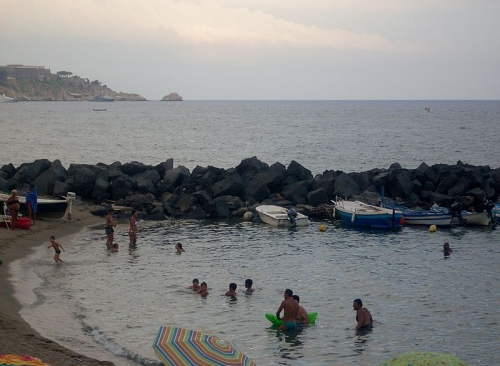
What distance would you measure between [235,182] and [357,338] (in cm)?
1950

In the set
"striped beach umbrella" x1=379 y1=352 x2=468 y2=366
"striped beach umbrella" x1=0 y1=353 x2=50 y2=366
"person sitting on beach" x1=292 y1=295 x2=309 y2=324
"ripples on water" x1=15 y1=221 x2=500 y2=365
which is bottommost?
"ripples on water" x1=15 y1=221 x2=500 y2=365

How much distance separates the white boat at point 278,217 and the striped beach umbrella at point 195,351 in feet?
60.3

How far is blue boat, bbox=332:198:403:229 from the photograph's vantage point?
103 feet

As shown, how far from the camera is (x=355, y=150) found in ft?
260

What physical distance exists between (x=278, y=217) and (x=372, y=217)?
4206 millimetres

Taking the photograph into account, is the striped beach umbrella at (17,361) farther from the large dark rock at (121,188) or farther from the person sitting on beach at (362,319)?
the large dark rock at (121,188)

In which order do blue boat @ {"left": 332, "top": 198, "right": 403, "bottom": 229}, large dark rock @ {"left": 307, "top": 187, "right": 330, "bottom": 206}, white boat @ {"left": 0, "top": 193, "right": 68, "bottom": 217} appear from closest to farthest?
white boat @ {"left": 0, "top": 193, "right": 68, "bottom": 217}, blue boat @ {"left": 332, "top": 198, "right": 403, "bottom": 229}, large dark rock @ {"left": 307, "top": 187, "right": 330, "bottom": 206}

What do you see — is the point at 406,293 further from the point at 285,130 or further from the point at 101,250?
the point at 285,130

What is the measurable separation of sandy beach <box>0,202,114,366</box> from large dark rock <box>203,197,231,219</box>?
4.96 m

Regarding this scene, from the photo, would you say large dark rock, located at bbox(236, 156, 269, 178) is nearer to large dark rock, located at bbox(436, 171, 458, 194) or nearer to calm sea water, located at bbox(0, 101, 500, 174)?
large dark rock, located at bbox(436, 171, 458, 194)

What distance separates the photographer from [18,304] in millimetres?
18141

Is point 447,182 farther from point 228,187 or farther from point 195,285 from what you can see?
point 195,285

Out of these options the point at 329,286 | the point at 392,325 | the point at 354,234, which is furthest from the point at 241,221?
the point at 392,325

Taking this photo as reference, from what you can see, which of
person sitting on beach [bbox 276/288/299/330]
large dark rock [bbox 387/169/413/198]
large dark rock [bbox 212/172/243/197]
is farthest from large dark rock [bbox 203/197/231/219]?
person sitting on beach [bbox 276/288/299/330]
